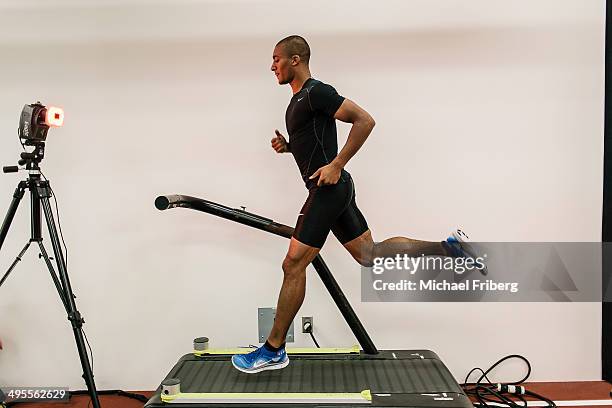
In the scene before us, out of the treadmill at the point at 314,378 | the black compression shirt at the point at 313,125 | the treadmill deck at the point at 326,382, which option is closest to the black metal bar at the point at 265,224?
the treadmill at the point at 314,378

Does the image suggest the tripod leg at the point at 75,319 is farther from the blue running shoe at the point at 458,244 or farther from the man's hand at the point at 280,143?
the blue running shoe at the point at 458,244

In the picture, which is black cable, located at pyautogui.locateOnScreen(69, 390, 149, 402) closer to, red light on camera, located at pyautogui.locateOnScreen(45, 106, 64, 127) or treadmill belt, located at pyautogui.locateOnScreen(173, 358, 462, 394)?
treadmill belt, located at pyautogui.locateOnScreen(173, 358, 462, 394)

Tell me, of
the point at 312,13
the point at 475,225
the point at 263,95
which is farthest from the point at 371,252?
the point at 312,13

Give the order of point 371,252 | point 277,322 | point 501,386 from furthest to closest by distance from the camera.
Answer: point 501,386
point 371,252
point 277,322

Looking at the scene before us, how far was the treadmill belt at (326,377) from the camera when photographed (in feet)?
7.42

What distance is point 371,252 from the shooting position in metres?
2.50

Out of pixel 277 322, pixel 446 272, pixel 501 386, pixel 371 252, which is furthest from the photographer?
pixel 446 272

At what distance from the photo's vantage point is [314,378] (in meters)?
2.38

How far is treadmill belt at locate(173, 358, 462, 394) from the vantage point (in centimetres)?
226

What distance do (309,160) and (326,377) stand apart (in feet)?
3.40

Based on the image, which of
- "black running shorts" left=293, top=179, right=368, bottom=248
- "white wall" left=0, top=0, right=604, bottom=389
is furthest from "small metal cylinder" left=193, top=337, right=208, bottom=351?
"black running shorts" left=293, top=179, right=368, bottom=248

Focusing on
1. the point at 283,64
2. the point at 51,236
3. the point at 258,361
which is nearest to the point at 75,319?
the point at 51,236

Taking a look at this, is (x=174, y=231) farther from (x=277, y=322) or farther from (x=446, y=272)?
(x=446, y=272)

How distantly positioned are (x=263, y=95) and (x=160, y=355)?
1.63 metres
